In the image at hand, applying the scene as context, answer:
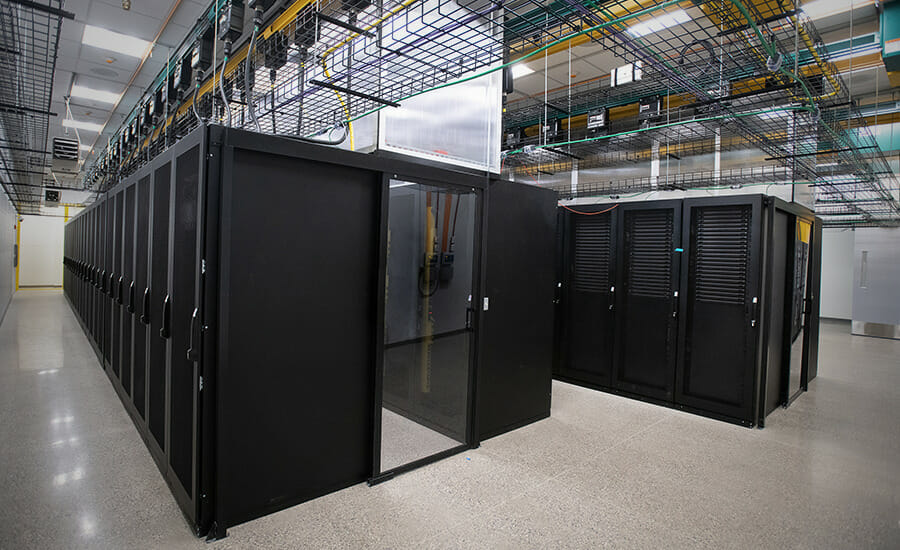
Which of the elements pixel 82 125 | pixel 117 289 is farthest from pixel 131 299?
pixel 82 125

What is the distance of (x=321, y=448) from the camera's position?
2502mm

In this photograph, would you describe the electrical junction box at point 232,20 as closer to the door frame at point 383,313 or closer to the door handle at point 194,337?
the door frame at point 383,313

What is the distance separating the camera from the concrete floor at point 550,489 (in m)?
2.20

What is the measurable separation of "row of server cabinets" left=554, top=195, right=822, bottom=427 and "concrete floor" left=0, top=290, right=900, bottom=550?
382mm

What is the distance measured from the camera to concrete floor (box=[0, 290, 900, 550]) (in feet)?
7.22

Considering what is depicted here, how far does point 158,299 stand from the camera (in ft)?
9.07

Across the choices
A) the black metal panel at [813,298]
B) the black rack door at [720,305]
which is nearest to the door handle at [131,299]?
the black rack door at [720,305]

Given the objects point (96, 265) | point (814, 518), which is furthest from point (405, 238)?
point (96, 265)

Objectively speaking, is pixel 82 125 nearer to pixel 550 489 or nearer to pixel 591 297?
pixel 591 297

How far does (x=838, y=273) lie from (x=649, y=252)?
987cm

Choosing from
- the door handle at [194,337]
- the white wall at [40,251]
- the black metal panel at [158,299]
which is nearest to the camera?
the door handle at [194,337]

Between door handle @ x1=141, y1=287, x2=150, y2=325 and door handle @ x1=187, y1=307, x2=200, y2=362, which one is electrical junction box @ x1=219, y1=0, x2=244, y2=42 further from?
door handle @ x1=141, y1=287, x2=150, y2=325

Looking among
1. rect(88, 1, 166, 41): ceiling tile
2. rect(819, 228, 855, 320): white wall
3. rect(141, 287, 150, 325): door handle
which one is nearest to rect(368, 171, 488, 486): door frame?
rect(141, 287, 150, 325): door handle

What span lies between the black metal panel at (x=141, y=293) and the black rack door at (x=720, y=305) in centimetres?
435
